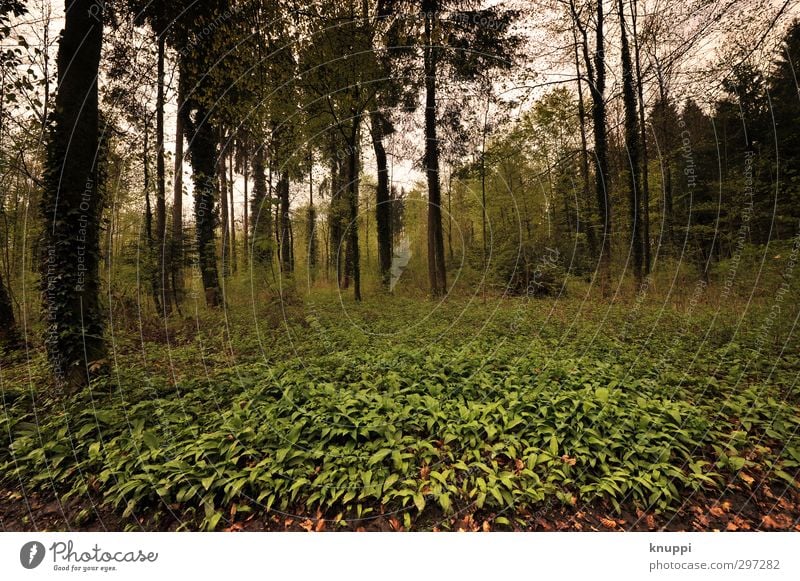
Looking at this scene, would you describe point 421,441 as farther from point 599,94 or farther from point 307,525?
point 599,94

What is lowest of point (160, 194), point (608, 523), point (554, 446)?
point (608, 523)

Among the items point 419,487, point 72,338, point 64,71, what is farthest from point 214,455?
point 64,71

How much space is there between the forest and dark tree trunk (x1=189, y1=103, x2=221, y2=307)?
27 cm

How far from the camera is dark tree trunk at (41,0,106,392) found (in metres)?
4.65

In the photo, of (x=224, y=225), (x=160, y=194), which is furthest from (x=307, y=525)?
(x=160, y=194)

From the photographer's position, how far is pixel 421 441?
3.68m

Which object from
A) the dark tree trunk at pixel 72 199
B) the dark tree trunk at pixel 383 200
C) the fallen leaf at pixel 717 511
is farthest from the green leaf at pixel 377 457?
the dark tree trunk at pixel 383 200

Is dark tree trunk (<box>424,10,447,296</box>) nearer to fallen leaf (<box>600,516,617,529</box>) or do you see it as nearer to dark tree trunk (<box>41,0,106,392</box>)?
dark tree trunk (<box>41,0,106,392</box>)

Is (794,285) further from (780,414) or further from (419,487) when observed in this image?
(419,487)

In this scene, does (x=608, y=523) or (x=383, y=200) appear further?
(x=383, y=200)

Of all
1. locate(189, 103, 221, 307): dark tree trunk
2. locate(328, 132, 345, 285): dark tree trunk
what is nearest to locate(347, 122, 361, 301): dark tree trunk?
locate(328, 132, 345, 285): dark tree trunk
